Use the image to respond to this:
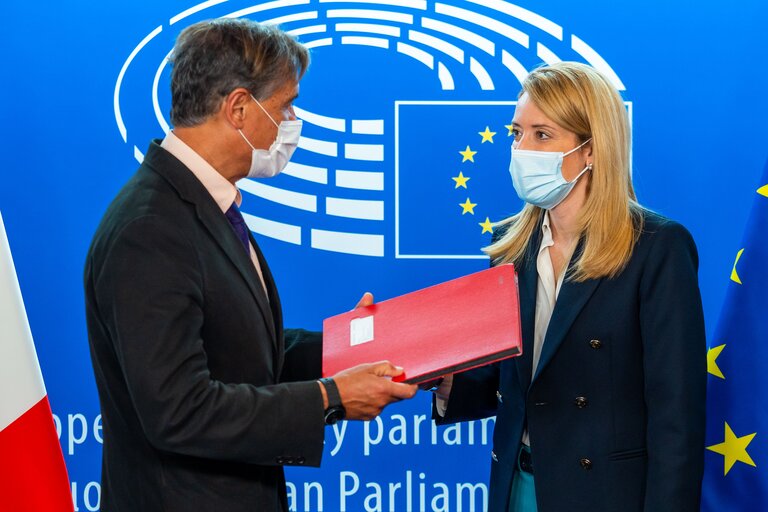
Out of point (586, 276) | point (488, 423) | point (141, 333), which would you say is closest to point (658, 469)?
point (586, 276)

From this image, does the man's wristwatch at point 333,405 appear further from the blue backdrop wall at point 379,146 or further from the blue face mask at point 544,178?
the blue backdrop wall at point 379,146

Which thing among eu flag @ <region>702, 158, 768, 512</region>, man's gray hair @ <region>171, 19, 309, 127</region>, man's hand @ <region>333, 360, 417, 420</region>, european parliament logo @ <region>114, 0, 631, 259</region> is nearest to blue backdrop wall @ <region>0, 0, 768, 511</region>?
european parliament logo @ <region>114, 0, 631, 259</region>

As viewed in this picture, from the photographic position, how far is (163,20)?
10.5ft

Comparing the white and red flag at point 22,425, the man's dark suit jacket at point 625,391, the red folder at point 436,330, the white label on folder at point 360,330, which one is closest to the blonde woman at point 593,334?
the man's dark suit jacket at point 625,391

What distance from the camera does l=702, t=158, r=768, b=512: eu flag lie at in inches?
89.4

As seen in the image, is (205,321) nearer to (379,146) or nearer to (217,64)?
(217,64)

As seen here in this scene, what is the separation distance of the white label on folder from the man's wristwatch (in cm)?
21

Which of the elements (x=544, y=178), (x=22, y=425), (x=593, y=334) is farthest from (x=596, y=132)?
(x=22, y=425)

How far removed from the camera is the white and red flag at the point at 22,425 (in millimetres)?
2133

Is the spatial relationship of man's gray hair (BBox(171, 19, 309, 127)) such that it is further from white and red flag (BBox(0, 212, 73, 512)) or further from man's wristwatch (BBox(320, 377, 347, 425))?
white and red flag (BBox(0, 212, 73, 512))

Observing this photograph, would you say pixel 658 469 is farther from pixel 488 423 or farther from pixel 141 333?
pixel 488 423

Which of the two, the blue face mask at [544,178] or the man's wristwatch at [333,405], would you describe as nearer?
the man's wristwatch at [333,405]

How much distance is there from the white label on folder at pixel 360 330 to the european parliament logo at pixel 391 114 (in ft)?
3.90

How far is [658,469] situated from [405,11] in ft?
6.00
